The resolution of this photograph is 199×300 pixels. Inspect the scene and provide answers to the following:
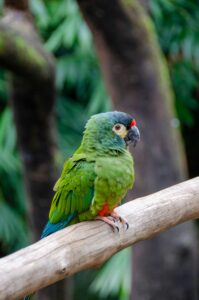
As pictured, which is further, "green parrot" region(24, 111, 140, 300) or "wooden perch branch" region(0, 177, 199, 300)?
"green parrot" region(24, 111, 140, 300)

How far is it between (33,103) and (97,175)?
1.30m

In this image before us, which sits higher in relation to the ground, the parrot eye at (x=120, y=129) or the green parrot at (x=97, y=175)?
the parrot eye at (x=120, y=129)

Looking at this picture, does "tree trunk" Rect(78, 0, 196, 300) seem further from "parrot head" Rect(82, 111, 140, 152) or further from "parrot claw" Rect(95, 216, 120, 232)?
"parrot claw" Rect(95, 216, 120, 232)

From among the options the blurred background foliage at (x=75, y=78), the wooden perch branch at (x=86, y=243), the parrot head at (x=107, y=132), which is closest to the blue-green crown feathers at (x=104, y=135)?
the parrot head at (x=107, y=132)

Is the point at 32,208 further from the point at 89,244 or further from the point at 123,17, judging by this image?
the point at 89,244

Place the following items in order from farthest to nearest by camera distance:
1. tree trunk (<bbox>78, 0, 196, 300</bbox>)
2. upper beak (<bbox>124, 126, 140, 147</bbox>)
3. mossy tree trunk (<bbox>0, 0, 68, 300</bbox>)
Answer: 1. tree trunk (<bbox>78, 0, 196, 300</bbox>)
2. mossy tree trunk (<bbox>0, 0, 68, 300</bbox>)
3. upper beak (<bbox>124, 126, 140, 147</bbox>)

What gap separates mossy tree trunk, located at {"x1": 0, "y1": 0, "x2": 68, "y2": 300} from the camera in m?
2.96

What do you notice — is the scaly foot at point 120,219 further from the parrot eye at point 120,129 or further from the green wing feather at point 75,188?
the parrot eye at point 120,129

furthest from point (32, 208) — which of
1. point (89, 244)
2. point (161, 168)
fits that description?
point (89, 244)

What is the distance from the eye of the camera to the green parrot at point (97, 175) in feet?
6.38

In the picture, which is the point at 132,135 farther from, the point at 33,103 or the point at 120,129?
the point at 33,103

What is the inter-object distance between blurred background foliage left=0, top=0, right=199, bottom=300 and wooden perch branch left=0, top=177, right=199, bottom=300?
2674 millimetres

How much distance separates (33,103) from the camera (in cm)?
319

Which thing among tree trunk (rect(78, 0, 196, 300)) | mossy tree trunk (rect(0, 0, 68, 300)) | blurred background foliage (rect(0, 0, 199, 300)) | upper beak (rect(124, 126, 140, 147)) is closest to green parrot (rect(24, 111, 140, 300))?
upper beak (rect(124, 126, 140, 147))
